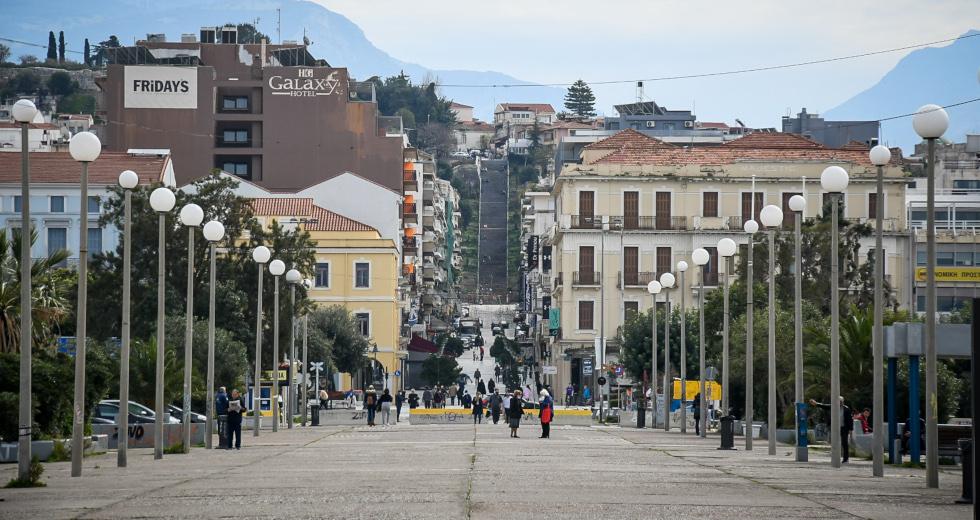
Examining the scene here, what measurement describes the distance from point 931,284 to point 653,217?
70.8 m

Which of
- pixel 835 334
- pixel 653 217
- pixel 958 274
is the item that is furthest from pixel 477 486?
pixel 653 217

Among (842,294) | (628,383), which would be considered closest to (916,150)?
(628,383)

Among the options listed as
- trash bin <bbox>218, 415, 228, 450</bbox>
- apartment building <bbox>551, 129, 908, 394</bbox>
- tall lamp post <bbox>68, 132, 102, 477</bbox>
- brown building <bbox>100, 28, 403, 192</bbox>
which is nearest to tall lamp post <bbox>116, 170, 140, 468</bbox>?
tall lamp post <bbox>68, 132, 102, 477</bbox>

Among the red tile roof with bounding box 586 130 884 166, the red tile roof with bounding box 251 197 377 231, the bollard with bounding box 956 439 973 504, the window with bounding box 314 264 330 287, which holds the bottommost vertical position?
the bollard with bounding box 956 439 973 504

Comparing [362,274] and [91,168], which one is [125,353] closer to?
[91,168]

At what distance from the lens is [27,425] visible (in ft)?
77.5

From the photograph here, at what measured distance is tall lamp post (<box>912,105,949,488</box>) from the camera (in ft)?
78.5

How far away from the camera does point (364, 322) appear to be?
9644 cm

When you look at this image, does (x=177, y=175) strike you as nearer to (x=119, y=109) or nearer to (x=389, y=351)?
(x=119, y=109)

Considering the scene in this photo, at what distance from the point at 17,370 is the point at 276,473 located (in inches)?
343

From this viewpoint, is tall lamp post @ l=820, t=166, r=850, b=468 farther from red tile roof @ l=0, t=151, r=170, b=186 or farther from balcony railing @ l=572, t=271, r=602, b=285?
balcony railing @ l=572, t=271, r=602, b=285

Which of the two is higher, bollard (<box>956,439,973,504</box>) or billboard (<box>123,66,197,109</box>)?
billboard (<box>123,66,197,109</box>)

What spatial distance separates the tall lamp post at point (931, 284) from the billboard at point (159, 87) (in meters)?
83.3

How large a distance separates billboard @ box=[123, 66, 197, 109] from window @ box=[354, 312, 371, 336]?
1891 centimetres
